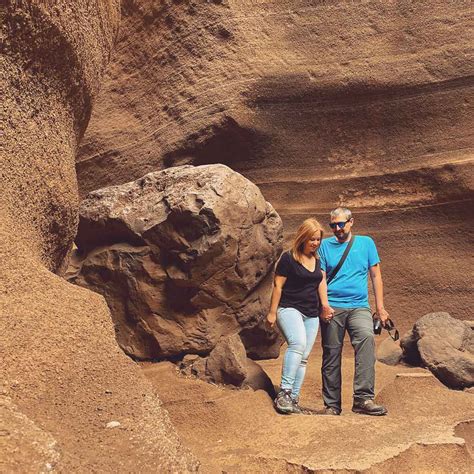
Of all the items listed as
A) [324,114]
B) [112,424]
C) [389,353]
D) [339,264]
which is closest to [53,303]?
[112,424]

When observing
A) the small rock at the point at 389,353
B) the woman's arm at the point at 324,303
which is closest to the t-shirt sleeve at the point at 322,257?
the woman's arm at the point at 324,303

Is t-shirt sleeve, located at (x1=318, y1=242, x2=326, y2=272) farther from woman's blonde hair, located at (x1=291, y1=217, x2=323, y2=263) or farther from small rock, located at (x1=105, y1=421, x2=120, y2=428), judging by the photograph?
small rock, located at (x1=105, y1=421, x2=120, y2=428)

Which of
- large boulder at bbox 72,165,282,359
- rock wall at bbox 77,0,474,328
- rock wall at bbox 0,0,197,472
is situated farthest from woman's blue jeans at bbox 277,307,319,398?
rock wall at bbox 77,0,474,328

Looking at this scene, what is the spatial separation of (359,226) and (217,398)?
3495 millimetres

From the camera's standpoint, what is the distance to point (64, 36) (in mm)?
2779

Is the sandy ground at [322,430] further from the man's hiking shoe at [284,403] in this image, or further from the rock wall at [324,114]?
the rock wall at [324,114]

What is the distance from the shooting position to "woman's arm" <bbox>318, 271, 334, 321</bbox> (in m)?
3.64

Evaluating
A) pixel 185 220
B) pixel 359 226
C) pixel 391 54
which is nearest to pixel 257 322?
pixel 185 220

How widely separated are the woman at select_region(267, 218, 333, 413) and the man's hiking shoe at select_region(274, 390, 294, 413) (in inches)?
0.9

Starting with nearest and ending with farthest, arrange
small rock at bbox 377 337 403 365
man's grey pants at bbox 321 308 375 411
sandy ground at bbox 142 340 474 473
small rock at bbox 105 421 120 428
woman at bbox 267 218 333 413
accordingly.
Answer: small rock at bbox 105 421 120 428 → sandy ground at bbox 142 340 474 473 → woman at bbox 267 218 333 413 → man's grey pants at bbox 321 308 375 411 → small rock at bbox 377 337 403 365

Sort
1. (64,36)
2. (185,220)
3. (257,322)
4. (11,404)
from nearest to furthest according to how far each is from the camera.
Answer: (11,404), (64,36), (185,220), (257,322)

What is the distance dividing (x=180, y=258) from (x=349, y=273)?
3.61ft

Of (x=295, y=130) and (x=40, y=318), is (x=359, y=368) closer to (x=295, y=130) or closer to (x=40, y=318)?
(x=40, y=318)

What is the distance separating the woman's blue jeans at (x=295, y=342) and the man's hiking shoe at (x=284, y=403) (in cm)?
3
